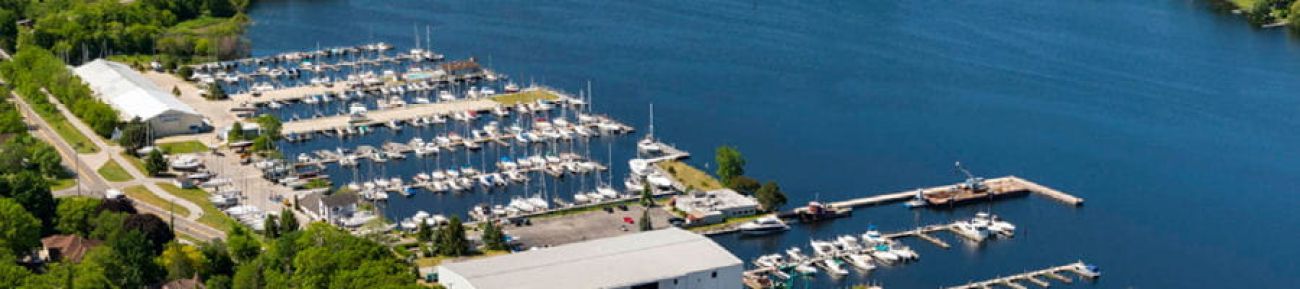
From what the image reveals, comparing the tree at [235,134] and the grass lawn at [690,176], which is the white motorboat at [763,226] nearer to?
the grass lawn at [690,176]

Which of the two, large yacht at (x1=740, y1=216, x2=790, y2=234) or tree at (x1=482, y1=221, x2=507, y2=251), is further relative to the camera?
large yacht at (x1=740, y1=216, x2=790, y2=234)

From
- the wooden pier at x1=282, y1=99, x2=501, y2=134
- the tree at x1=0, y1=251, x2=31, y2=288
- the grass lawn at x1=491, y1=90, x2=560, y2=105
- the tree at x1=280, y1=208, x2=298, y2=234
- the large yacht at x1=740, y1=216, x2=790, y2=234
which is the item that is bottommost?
the wooden pier at x1=282, y1=99, x2=501, y2=134

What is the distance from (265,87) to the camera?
62.9 meters

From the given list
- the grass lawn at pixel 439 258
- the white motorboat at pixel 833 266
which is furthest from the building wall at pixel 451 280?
the white motorboat at pixel 833 266

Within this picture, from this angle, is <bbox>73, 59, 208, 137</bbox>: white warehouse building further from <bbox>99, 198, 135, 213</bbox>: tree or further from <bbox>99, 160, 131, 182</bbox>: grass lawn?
<bbox>99, 198, 135, 213</bbox>: tree

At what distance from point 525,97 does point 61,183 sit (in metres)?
17.8

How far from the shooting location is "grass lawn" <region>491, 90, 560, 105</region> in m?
60.7

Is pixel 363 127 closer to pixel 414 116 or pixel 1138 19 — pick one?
pixel 414 116

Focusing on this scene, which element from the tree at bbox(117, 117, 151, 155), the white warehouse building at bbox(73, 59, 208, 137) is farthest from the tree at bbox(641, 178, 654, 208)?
the white warehouse building at bbox(73, 59, 208, 137)

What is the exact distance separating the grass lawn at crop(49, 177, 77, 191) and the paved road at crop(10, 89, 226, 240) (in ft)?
0.81

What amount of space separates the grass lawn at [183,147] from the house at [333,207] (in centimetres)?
846

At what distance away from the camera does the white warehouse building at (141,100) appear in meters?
54.8

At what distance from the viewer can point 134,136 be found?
5231 cm

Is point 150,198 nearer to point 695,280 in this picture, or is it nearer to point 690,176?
point 690,176
